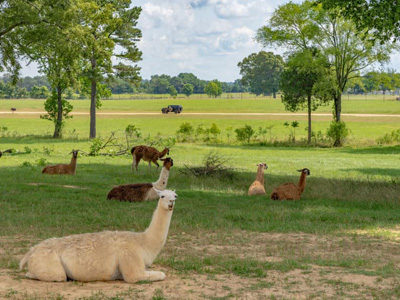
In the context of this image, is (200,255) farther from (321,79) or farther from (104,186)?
(321,79)

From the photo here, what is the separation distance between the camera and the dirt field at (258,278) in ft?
22.8

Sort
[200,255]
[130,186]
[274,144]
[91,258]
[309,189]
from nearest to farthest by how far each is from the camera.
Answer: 1. [91,258]
2. [200,255]
3. [130,186]
4. [309,189]
5. [274,144]

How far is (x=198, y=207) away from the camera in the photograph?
47.3 ft

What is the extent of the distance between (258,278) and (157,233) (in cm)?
157

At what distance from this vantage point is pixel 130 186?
Result: 15203 mm

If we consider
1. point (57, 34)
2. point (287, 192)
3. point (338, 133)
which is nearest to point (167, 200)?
point (287, 192)

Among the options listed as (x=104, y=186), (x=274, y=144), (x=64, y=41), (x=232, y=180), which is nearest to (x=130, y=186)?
(x=104, y=186)

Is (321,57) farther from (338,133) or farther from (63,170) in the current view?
(63,170)

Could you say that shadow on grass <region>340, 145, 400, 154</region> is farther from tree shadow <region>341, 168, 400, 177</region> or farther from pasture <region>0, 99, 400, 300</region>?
pasture <region>0, 99, 400, 300</region>

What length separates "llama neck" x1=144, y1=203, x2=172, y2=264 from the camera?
7.77 metres

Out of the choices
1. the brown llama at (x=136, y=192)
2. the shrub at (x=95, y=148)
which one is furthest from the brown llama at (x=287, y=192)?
the shrub at (x=95, y=148)

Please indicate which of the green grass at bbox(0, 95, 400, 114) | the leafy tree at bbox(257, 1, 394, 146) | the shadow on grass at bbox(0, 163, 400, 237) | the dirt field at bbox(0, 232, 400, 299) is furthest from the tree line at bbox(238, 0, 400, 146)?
the green grass at bbox(0, 95, 400, 114)

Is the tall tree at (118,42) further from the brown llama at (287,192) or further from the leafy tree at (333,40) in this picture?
the brown llama at (287,192)

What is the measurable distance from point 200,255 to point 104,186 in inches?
372
